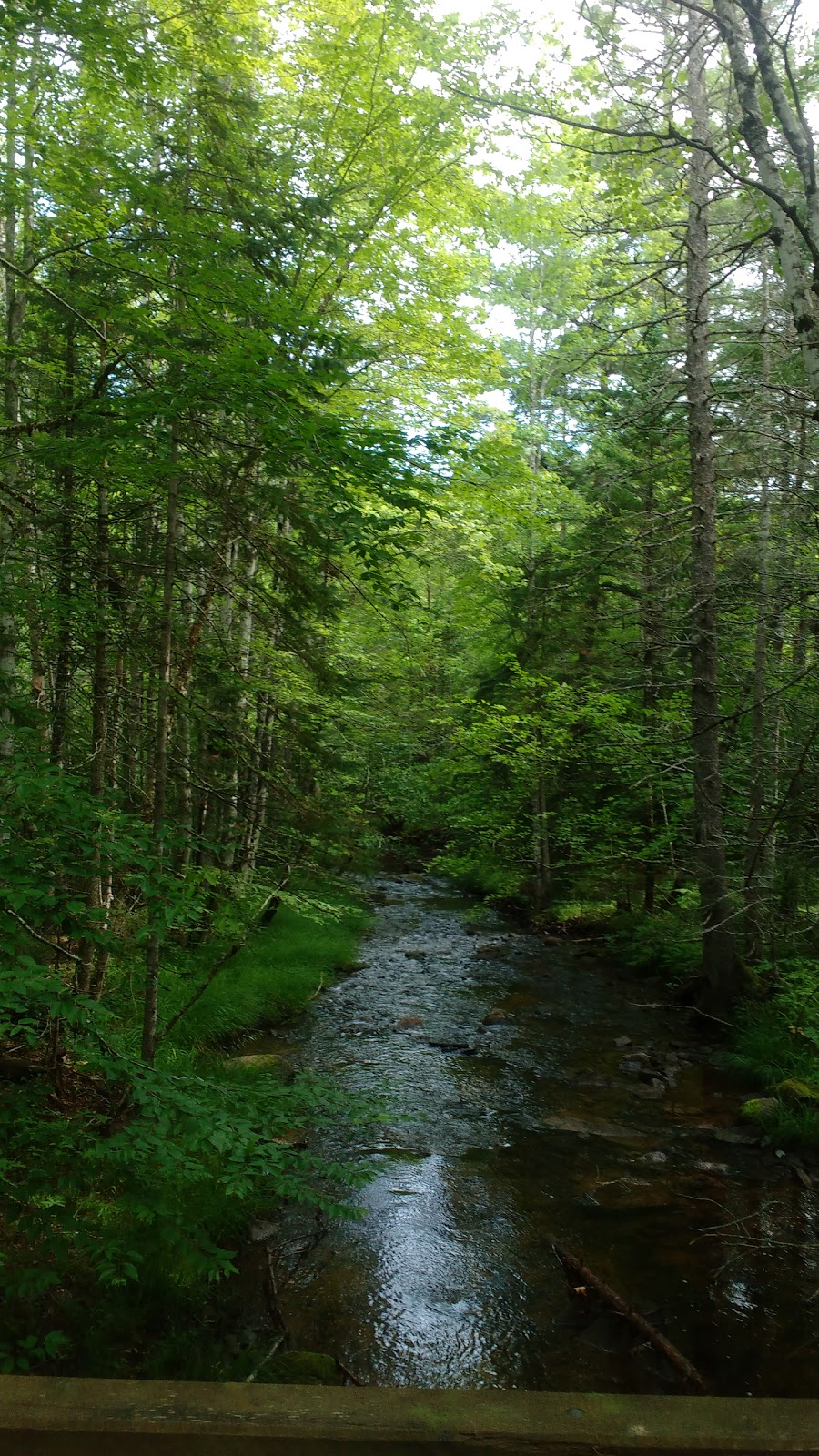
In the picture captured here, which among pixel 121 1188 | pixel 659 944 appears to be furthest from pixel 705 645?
pixel 121 1188

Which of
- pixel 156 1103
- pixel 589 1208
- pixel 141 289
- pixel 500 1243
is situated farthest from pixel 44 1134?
pixel 141 289

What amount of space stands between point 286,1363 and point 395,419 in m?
10.6

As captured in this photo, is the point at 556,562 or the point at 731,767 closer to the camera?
the point at 731,767

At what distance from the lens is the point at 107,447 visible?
436cm

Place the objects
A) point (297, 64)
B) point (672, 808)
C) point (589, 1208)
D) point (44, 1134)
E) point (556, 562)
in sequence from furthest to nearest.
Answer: point (556, 562), point (672, 808), point (297, 64), point (589, 1208), point (44, 1134)

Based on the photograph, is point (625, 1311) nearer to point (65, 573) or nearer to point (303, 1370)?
point (303, 1370)

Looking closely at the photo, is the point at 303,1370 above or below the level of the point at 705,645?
below

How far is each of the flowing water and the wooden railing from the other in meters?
2.39

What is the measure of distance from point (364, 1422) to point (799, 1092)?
729cm

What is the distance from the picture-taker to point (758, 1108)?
25.9 feet

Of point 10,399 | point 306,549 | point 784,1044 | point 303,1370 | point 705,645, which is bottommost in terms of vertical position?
point 784,1044

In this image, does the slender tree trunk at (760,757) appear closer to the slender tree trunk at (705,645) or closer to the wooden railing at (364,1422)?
the slender tree trunk at (705,645)

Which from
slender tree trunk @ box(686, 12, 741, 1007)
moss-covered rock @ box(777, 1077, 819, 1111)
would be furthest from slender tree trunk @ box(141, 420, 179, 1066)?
slender tree trunk @ box(686, 12, 741, 1007)

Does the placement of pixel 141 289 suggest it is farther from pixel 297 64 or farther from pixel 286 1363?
pixel 297 64
